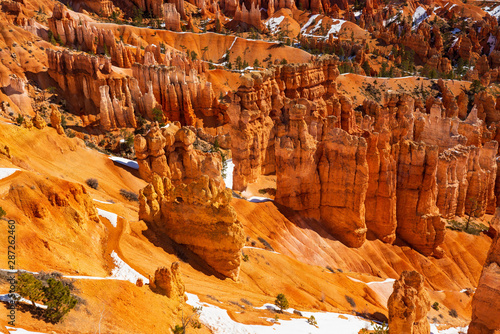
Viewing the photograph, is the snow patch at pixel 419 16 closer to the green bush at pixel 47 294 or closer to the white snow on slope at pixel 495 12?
the white snow on slope at pixel 495 12

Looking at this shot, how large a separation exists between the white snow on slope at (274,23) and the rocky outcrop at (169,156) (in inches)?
4248

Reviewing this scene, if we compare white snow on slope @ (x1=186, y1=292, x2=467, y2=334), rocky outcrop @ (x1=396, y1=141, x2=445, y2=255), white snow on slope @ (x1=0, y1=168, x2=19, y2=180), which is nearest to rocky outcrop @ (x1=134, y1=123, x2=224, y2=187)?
white snow on slope @ (x1=0, y1=168, x2=19, y2=180)

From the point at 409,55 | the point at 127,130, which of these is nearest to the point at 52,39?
the point at 127,130

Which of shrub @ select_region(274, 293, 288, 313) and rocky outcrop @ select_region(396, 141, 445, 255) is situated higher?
shrub @ select_region(274, 293, 288, 313)

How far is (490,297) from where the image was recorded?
20.2 meters

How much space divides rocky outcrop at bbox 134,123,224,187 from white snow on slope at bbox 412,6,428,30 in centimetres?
13149

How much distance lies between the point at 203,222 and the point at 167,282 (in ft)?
20.4

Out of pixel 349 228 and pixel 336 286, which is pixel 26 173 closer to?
pixel 336 286

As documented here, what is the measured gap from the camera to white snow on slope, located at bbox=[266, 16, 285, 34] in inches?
5408

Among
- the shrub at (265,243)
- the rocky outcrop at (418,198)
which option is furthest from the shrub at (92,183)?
the rocky outcrop at (418,198)

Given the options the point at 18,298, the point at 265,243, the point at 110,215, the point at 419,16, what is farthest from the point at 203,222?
the point at 419,16

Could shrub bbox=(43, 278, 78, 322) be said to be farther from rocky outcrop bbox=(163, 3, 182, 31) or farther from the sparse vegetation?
rocky outcrop bbox=(163, 3, 182, 31)

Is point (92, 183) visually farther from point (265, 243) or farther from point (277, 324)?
point (277, 324)

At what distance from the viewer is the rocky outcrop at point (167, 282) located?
632 inches
